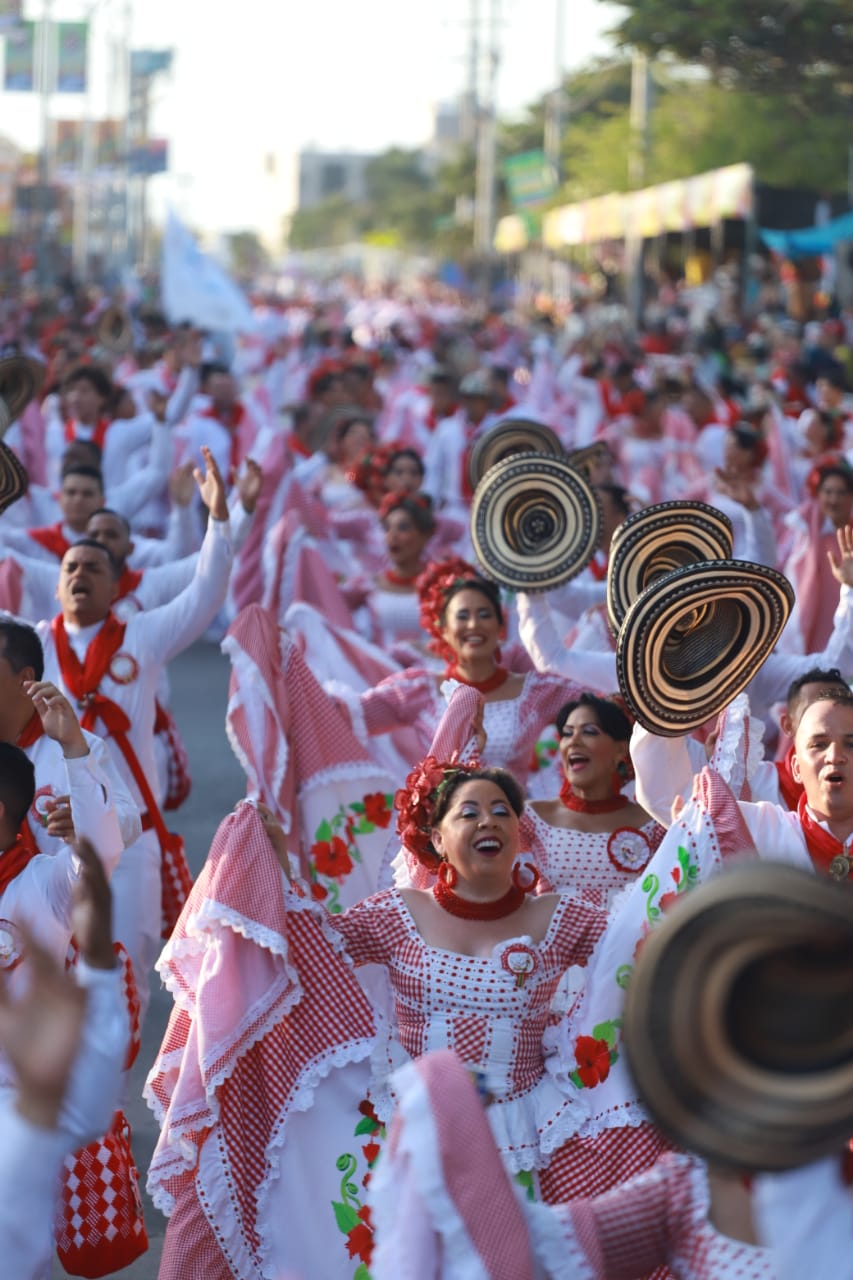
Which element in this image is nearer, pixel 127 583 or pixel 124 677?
pixel 124 677

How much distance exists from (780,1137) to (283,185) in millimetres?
197027

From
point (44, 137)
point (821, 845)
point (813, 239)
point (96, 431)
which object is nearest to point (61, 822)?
point (821, 845)

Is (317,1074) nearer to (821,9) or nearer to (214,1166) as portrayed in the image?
(214,1166)

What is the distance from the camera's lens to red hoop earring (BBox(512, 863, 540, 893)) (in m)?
4.34

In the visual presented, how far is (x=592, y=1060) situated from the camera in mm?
4043

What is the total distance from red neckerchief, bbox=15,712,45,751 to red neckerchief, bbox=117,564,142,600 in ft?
4.95

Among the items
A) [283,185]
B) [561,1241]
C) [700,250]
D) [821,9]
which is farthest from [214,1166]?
[283,185]

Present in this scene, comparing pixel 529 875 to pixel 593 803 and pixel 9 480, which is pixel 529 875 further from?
pixel 9 480

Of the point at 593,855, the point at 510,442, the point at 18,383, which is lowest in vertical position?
the point at 593,855

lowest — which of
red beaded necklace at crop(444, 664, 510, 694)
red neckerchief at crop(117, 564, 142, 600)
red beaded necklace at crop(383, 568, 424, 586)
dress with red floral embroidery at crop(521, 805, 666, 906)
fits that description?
dress with red floral embroidery at crop(521, 805, 666, 906)

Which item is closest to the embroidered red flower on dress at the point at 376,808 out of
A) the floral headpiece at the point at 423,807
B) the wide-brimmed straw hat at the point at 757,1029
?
the floral headpiece at the point at 423,807

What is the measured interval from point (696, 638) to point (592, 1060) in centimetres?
94

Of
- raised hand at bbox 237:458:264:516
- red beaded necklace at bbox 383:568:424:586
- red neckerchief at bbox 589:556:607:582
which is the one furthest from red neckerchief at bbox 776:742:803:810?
red beaded necklace at bbox 383:568:424:586

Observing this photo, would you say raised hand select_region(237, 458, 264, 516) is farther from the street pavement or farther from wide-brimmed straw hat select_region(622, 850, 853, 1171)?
wide-brimmed straw hat select_region(622, 850, 853, 1171)
